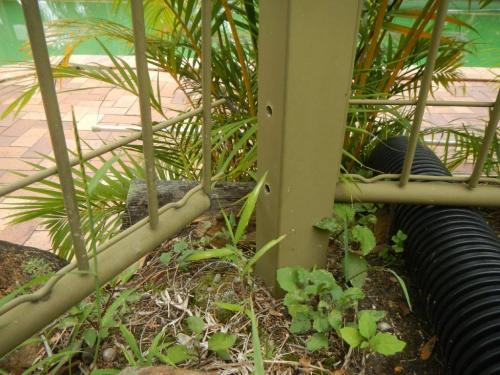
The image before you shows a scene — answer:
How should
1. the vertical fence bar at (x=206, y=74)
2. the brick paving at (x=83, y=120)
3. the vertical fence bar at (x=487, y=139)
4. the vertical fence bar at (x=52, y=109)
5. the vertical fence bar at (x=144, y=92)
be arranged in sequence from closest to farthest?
the vertical fence bar at (x=52, y=109), the vertical fence bar at (x=144, y=92), the vertical fence bar at (x=206, y=74), the vertical fence bar at (x=487, y=139), the brick paving at (x=83, y=120)

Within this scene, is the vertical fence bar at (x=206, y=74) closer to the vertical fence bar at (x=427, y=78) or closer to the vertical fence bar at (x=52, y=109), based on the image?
the vertical fence bar at (x=52, y=109)

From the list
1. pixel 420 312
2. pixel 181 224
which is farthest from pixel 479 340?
pixel 181 224

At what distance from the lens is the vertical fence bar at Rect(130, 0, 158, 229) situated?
68 cm

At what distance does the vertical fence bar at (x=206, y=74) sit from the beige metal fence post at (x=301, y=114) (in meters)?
0.10

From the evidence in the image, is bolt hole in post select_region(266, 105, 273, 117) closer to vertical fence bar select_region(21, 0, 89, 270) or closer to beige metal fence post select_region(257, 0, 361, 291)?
beige metal fence post select_region(257, 0, 361, 291)

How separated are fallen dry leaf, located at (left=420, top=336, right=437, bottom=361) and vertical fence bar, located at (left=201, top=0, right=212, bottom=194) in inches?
23.4

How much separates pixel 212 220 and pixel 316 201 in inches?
18.7

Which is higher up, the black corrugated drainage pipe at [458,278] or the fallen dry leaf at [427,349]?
the black corrugated drainage pipe at [458,278]

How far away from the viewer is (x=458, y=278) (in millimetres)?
890

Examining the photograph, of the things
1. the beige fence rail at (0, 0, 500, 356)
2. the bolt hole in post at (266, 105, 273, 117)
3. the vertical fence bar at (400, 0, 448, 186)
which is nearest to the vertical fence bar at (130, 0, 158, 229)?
the beige fence rail at (0, 0, 500, 356)

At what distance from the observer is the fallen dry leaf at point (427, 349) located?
3.07ft

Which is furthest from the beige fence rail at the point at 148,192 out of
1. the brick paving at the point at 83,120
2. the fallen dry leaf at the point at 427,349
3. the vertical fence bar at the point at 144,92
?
the brick paving at the point at 83,120

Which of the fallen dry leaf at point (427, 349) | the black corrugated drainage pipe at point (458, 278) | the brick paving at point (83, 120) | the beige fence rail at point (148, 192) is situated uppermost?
the beige fence rail at point (148, 192)

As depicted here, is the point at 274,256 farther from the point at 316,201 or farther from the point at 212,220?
the point at 212,220
